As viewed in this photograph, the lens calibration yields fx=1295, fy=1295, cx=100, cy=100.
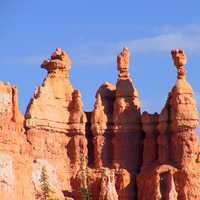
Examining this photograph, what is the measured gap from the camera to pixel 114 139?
87.0 meters

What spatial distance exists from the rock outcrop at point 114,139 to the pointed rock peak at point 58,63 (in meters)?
0.07

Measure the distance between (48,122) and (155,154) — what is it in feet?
25.7

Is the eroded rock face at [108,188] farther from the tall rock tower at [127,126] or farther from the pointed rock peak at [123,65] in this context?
the pointed rock peak at [123,65]

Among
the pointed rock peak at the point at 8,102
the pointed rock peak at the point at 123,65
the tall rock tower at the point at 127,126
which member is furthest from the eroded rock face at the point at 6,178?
the pointed rock peak at the point at 123,65

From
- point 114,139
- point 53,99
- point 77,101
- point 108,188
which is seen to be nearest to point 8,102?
point 53,99

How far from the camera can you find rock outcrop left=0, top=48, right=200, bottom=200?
8325 cm

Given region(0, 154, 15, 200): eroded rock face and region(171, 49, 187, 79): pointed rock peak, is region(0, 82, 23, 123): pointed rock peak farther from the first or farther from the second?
region(171, 49, 187, 79): pointed rock peak

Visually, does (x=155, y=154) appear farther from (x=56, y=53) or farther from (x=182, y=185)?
(x=56, y=53)

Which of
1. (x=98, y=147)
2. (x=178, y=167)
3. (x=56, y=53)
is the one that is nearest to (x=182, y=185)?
(x=178, y=167)

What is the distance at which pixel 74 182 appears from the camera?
8444 centimetres

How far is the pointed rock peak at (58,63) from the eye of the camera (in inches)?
3388

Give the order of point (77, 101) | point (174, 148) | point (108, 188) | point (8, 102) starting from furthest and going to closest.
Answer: point (77, 101)
point (174, 148)
point (108, 188)
point (8, 102)

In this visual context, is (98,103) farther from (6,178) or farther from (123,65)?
(6,178)

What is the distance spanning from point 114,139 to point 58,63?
20.9 feet
